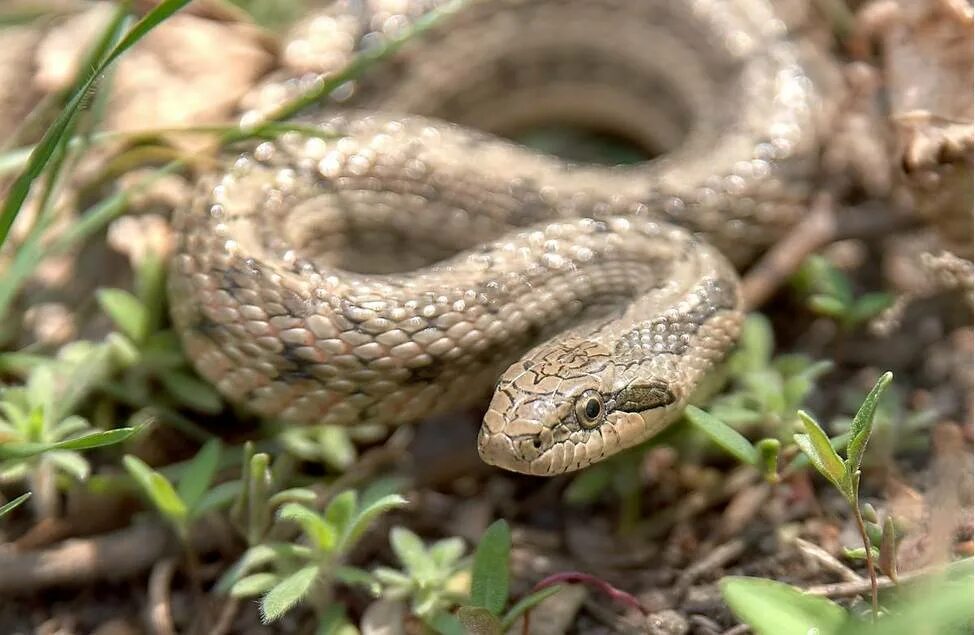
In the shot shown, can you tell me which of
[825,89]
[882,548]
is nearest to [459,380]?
[882,548]

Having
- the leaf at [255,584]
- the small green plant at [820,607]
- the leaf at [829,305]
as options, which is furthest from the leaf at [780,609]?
the leaf at [829,305]

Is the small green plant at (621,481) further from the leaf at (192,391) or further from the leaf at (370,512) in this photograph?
the leaf at (192,391)

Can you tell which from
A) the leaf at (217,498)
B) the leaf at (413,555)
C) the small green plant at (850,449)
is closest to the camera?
the small green plant at (850,449)

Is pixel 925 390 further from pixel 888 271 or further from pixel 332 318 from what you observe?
pixel 332 318

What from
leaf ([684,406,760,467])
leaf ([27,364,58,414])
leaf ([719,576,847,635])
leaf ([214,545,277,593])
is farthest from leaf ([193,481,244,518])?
leaf ([719,576,847,635])

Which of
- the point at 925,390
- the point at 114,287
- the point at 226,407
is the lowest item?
the point at 925,390

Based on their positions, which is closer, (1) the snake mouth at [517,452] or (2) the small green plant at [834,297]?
(1) the snake mouth at [517,452]

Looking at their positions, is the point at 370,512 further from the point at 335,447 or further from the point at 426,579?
the point at 335,447
